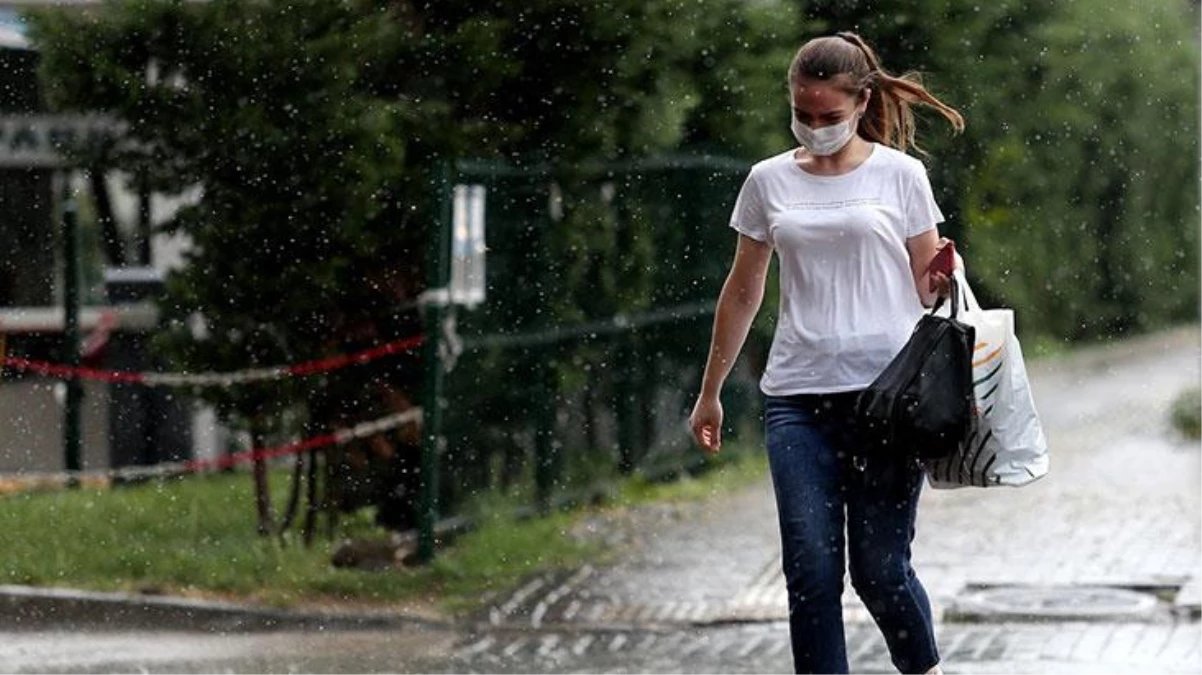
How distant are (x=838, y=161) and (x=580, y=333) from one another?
247 inches

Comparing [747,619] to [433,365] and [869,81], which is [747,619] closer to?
[433,365]

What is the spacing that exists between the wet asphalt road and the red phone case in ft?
7.54

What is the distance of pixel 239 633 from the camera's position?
30.0ft

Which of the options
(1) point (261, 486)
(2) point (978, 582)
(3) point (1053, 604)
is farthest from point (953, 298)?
(1) point (261, 486)

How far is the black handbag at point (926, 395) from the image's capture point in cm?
577

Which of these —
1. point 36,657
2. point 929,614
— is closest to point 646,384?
point 36,657

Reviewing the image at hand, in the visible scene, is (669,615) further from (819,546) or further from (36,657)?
(819,546)

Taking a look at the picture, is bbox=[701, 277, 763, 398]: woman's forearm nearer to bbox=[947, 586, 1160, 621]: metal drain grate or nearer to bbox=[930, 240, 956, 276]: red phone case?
bbox=[930, 240, 956, 276]: red phone case

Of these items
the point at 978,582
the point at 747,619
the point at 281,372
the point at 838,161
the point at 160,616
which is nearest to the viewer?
the point at 838,161

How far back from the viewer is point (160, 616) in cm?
939

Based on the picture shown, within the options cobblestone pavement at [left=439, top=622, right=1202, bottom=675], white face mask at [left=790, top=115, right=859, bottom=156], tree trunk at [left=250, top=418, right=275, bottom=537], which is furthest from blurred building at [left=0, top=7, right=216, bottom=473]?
white face mask at [left=790, top=115, right=859, bottom=156]

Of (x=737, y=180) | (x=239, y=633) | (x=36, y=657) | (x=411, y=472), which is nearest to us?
(x=36, y=657)

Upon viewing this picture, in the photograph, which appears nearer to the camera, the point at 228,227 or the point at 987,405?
the point at 987,405

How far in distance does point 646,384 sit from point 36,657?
549 centimetres
